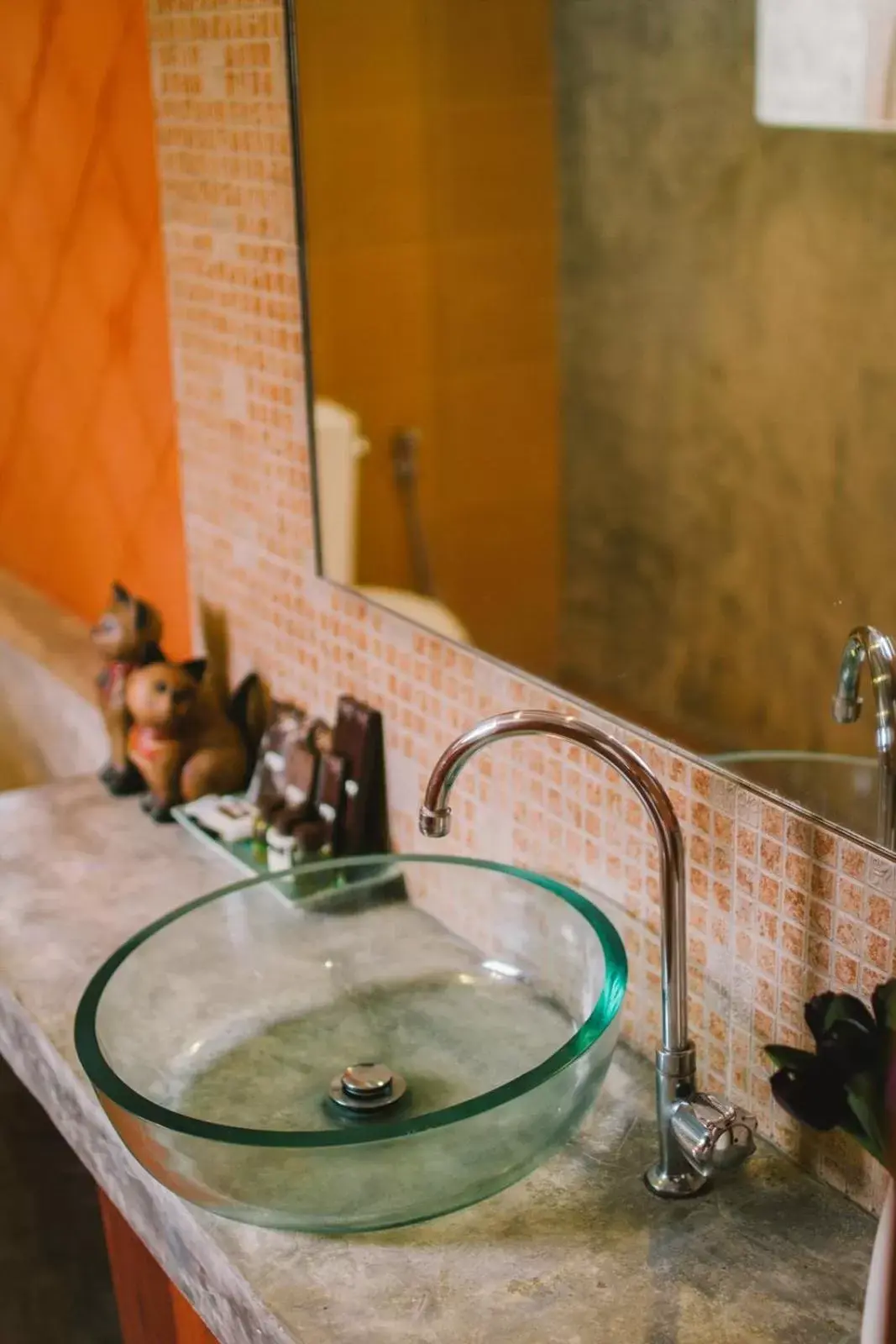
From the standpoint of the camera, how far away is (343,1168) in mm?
1050

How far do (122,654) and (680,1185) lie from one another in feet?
3.03

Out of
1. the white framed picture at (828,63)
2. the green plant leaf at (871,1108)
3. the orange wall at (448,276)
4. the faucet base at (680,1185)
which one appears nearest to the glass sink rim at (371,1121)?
the faucet base at (680,1185)

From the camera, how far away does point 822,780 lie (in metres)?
1.13

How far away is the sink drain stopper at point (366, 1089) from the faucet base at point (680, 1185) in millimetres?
230

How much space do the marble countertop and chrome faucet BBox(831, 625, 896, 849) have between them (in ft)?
0.96

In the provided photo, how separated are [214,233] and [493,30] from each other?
37 cm

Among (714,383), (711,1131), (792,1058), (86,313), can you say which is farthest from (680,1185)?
(86,313)

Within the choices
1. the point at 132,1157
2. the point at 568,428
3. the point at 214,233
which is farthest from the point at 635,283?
the point at 132,1157

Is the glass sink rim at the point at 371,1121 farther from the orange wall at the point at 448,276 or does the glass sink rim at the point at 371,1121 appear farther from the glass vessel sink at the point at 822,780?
the orange wall at the point at 448,276

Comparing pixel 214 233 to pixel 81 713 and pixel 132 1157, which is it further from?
pixel 132 1157

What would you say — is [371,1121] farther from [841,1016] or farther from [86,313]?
[86,313]

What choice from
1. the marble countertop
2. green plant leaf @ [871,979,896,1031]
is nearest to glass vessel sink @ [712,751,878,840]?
green plant leaf @ [871,979,896,1031]

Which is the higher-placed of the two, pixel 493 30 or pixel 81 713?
pixel 493 30

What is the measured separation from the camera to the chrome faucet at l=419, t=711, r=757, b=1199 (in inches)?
41.0
